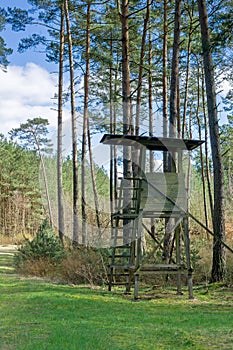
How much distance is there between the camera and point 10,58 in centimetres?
1702

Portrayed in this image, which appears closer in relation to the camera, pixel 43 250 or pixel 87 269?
pixel 87 269

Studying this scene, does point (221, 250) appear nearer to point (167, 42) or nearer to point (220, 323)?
point (220, 323)

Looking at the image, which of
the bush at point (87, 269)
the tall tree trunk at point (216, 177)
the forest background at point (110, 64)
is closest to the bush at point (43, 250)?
the bush at point (87, 269)

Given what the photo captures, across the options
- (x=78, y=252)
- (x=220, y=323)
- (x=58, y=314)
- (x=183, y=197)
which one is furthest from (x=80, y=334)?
(x=78, y=252)

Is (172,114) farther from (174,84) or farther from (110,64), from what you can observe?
(110,64)

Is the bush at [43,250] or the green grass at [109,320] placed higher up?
the bush at [43,250]

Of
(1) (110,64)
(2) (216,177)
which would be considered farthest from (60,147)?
(2) (216,177)

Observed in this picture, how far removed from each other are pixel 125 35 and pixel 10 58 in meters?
6.81

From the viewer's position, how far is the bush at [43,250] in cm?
1293

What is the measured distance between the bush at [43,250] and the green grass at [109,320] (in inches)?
151

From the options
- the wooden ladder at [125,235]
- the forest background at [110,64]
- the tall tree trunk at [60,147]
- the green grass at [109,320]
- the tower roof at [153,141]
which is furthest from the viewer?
the tall tree trunk at [60,147]

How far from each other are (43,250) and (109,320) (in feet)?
25.2

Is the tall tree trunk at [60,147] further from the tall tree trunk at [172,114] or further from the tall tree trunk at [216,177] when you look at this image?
the tall tree trunk at [216,177]

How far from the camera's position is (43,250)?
13.2 meters
